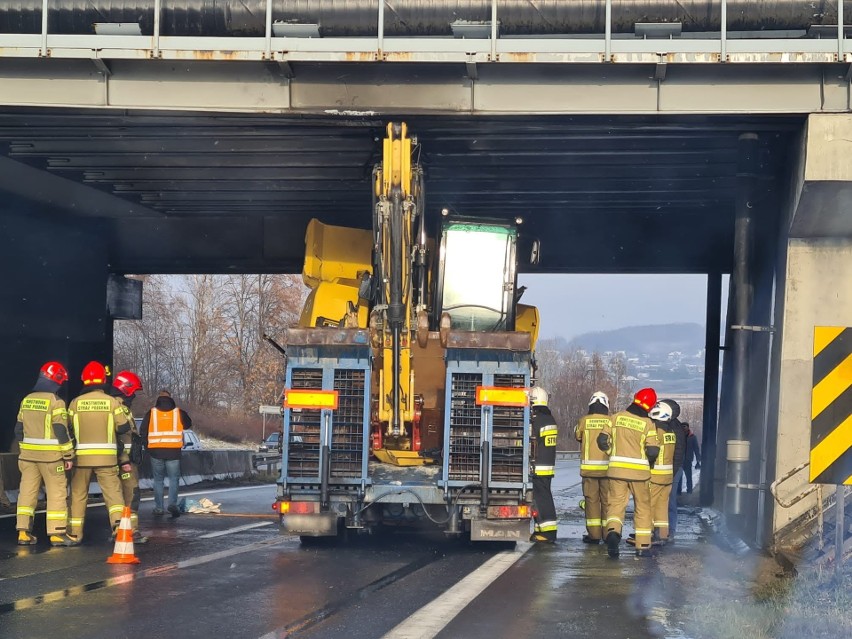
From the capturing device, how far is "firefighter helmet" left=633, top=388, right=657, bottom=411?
1398cm

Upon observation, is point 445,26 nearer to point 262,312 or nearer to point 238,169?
point 238,169

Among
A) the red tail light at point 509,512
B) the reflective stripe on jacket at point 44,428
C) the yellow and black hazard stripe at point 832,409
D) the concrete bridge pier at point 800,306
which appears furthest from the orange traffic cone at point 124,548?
the concrete bridge pier at point 800,306

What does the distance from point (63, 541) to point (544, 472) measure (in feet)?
18.3

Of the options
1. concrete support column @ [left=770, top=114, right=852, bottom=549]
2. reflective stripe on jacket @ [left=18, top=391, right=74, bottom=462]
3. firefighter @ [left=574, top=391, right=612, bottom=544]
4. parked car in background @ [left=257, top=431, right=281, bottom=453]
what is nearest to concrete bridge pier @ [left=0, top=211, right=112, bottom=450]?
parked car in background @ [left=257, top=431, right=281, bottom=453]

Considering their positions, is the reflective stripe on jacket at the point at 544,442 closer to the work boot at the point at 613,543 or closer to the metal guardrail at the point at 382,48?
the work boot at the point at 613,543

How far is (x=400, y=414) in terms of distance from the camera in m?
13.8

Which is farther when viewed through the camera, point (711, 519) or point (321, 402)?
point (711, 519)

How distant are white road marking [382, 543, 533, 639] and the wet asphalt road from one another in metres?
0.06

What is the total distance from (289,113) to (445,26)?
2.43 metres

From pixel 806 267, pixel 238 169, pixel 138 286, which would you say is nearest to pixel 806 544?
pixel 806 267

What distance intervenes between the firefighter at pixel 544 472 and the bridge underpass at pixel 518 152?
2.50 meters

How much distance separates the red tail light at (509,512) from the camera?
12969 millimetres

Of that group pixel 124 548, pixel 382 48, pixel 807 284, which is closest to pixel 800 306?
pixel 807 284

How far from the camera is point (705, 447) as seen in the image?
25047mm
